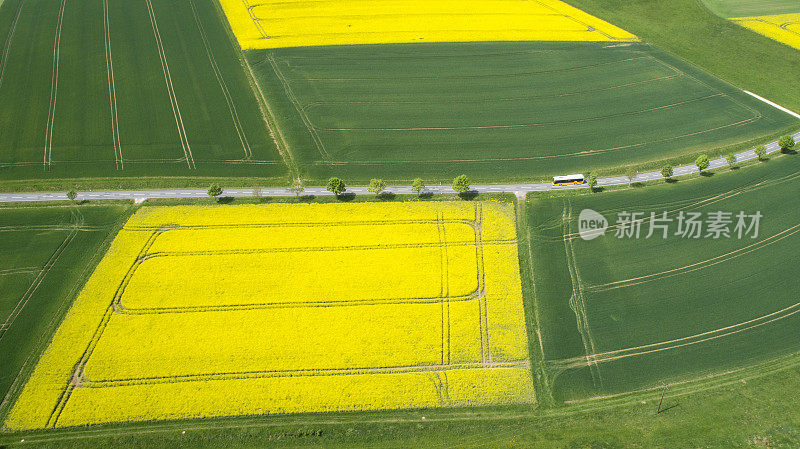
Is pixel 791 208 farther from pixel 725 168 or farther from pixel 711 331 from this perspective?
pixel 711 331

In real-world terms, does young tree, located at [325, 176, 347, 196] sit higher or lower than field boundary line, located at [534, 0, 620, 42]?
lower

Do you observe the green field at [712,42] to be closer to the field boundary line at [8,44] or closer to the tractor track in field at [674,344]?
the tractor track in field at [674,344]

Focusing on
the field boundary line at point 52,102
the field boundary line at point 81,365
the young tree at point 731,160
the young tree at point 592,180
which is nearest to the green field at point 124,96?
the field boundary line at point 52,102

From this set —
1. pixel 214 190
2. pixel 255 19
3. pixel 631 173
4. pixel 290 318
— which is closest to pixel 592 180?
pixel 631 173

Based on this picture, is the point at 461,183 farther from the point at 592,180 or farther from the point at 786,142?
the point at 786,142

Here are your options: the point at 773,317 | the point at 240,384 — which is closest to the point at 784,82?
the point at 773,317

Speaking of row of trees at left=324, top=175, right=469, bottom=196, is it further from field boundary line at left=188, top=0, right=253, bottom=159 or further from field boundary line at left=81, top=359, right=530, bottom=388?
field boundary line at left=81, top=359, right=530, bottom=388

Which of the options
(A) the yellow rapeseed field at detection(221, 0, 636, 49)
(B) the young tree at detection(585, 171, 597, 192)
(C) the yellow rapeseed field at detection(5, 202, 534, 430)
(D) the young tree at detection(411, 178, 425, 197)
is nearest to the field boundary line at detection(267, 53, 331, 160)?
(A) the yellow rapeseed field at detection(221, 0, 636, 49)

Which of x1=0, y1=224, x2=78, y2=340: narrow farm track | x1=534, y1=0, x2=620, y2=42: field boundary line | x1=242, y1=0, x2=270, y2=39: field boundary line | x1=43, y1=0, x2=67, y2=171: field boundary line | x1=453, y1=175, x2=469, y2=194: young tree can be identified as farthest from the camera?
x1=242, y1=0, x2=270, y2=39: field boundary line
